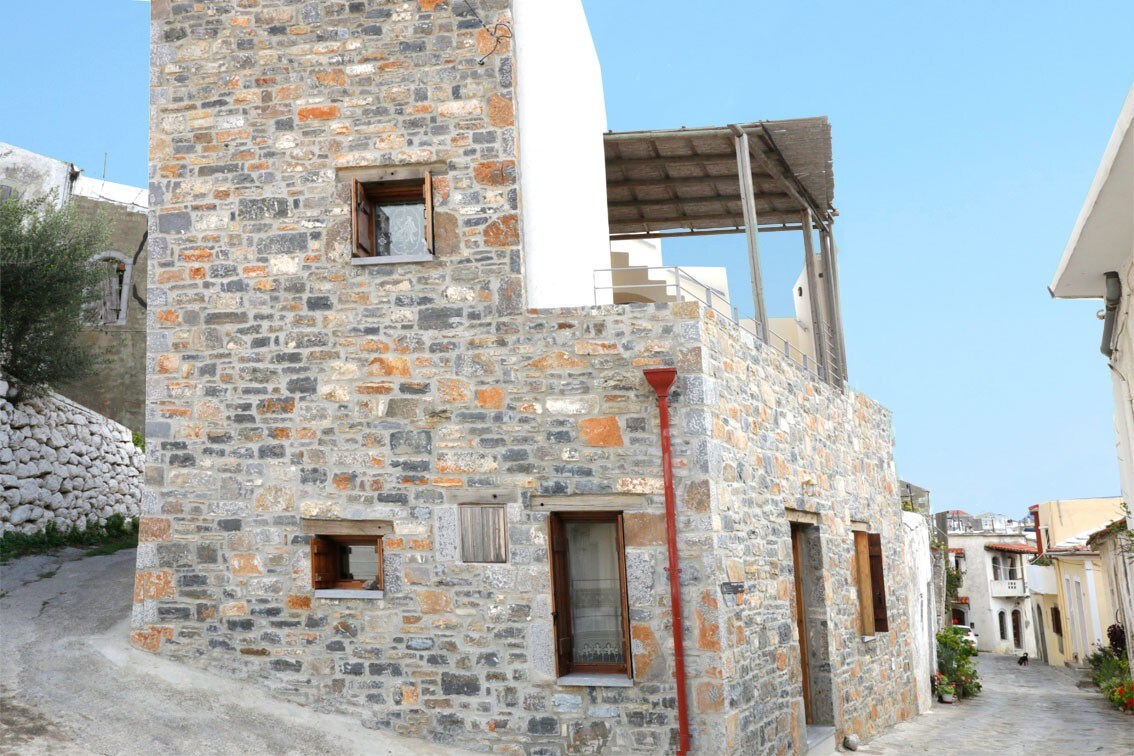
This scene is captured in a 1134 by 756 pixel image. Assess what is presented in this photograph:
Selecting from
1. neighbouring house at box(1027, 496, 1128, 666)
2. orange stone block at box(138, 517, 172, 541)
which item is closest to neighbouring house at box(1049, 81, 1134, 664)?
orange stone block at box(138, 517, 172, 541)

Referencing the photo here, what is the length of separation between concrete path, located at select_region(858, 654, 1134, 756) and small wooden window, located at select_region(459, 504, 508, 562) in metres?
4.20

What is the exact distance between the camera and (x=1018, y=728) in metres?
11.3

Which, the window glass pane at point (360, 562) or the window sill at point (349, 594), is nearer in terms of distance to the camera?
the window sill at point (349, 594)

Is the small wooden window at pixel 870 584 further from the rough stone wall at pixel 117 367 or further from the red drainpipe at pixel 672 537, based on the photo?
the rough stone wall at pixel 117 367

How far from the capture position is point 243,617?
7684 mm

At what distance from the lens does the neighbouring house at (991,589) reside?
128 feet

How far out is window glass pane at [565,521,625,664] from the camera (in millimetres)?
7484

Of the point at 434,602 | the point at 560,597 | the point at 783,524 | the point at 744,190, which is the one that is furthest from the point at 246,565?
the point at 744,190

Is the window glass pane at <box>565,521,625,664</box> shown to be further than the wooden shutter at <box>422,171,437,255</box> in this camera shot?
No

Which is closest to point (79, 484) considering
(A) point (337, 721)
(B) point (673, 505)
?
(A) point (337, 721)

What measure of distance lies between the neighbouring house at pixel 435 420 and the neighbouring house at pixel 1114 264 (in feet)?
8.29

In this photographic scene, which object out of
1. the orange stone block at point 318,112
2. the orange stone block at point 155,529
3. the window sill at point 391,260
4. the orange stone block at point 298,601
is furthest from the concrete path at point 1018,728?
the orange stone block at point 318,112

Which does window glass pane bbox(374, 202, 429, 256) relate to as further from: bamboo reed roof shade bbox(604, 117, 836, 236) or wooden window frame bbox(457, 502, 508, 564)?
bamboo reed roof shade bbox(604, 117, 836, 236)

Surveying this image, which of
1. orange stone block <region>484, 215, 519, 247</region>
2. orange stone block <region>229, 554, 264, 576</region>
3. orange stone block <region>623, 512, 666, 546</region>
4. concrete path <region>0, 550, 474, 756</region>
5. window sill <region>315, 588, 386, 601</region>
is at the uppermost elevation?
orange stone block <region>484, 215, 519, 247</region>
